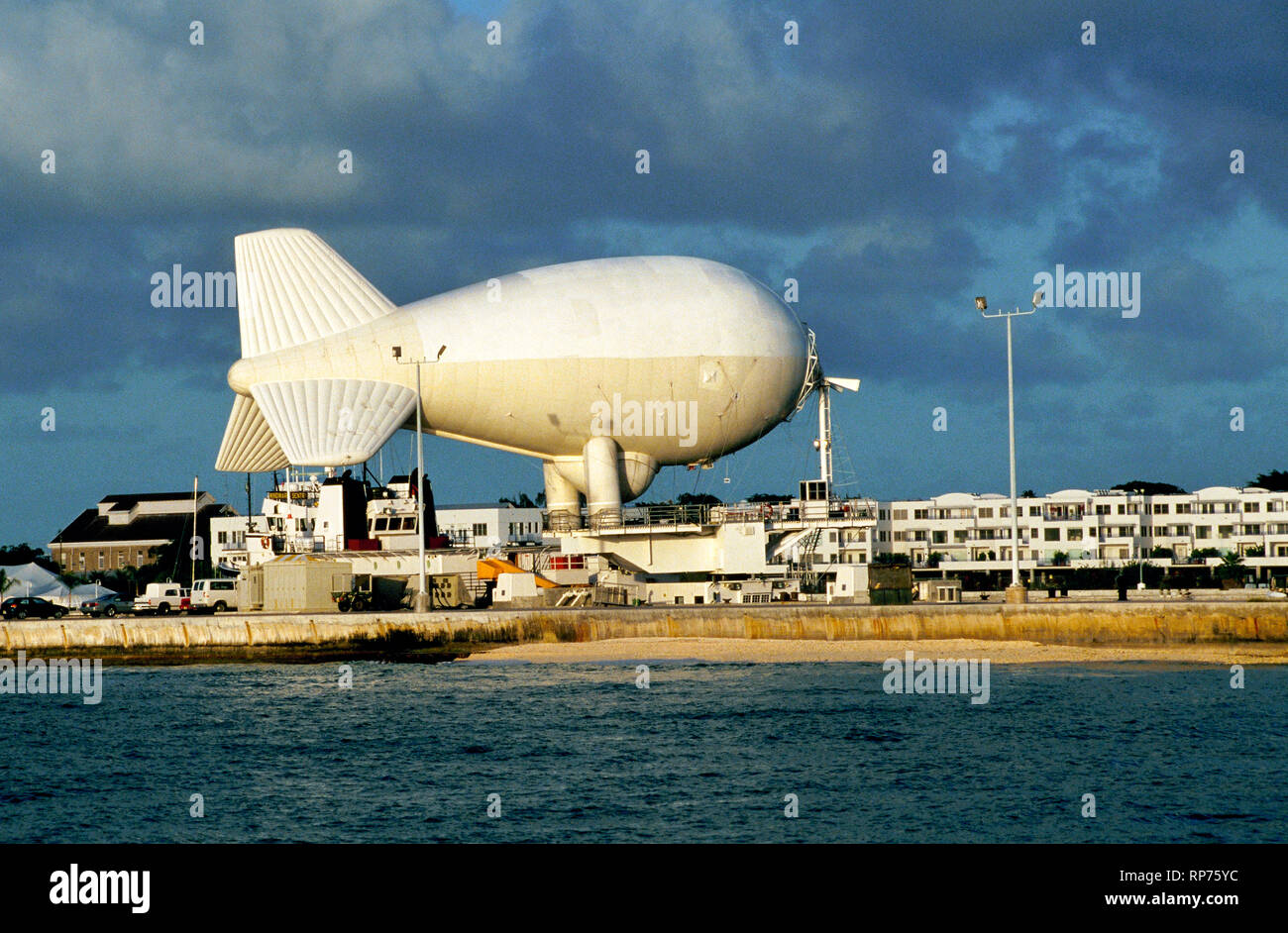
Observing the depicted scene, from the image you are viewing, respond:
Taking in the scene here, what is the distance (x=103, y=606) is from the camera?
71.2m

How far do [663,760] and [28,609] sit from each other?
47937mm

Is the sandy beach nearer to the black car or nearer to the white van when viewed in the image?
the white van

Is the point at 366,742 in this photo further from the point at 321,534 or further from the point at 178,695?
the point at 321,534

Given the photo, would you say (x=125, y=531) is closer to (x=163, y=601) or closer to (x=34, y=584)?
(x=34, y=584)

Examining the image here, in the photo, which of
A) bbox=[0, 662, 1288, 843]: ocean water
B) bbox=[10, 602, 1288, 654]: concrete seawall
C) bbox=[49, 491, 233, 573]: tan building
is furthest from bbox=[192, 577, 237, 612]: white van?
bbox=[49, 491, 233, 573]: tan building

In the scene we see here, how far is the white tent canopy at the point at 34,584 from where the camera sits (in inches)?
3418

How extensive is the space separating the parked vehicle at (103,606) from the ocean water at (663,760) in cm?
2455

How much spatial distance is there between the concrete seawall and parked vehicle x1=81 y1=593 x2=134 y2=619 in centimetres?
1373

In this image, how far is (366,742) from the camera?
30.8m

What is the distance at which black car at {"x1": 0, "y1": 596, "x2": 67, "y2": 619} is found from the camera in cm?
6438

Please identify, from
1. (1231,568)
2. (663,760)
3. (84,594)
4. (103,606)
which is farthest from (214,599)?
(1231,568)
